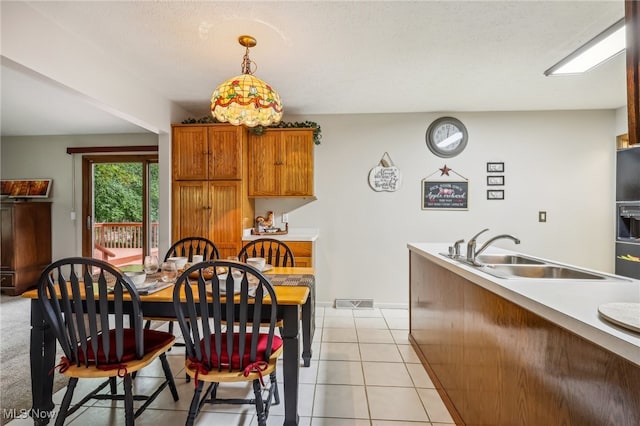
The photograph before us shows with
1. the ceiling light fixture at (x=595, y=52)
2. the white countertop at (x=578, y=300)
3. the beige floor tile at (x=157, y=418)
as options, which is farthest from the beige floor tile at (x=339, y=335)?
the ceiling light fixture at (x=595, y=52)

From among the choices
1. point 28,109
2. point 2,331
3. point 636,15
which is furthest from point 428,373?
point 28,109

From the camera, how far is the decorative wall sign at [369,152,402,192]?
13.6 ft

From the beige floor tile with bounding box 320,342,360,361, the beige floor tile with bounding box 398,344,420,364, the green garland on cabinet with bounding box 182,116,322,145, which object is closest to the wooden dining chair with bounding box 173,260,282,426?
the beige floor tile with bounding box 320,342,360,361

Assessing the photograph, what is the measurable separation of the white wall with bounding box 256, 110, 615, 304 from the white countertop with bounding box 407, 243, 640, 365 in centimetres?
251

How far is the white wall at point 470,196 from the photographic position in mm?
3951

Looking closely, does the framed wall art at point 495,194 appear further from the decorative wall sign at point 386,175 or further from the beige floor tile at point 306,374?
the beige floor tile at point 306,374

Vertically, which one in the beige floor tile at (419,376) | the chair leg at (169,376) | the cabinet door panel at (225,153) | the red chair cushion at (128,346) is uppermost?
the cabinet door panel at (225,153)

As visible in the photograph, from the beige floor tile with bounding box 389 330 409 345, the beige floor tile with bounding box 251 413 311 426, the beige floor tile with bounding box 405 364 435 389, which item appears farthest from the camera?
the beige floor tile with bounding box 389 330 409 345

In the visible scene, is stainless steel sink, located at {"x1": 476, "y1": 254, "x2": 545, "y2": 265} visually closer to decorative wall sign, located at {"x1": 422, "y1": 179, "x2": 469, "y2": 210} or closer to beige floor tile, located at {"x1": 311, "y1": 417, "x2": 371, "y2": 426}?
beige floor tile, located at {"x1": 311, "y1": 417, "x2": 371, "y2": 426}

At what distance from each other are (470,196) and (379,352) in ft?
7.64

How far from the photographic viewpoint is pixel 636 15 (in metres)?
0.69

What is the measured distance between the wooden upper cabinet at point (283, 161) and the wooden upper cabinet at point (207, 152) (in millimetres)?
255

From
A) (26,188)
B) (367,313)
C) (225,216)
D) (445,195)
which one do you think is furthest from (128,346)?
(26,188)

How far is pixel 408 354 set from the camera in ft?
9.11
